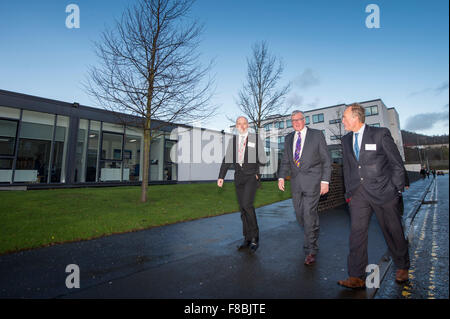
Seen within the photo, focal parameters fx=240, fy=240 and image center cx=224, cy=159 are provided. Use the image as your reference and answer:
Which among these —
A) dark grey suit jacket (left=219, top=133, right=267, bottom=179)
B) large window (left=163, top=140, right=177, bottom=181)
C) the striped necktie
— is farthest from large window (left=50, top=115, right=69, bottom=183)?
the striped necktie

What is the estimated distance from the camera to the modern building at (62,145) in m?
13.1

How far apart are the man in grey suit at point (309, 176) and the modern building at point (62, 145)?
9958 mm

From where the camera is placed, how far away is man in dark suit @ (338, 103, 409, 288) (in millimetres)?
2650

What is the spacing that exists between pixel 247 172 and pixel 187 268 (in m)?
1.79

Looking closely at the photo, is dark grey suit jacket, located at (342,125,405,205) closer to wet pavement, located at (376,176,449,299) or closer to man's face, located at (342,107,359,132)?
man's face, located at (342,107,359,132)

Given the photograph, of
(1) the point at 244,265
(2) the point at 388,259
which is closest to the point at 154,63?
(1) the point at 244,265

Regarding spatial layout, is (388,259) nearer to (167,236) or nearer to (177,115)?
(167,236)

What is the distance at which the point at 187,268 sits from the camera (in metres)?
3.09

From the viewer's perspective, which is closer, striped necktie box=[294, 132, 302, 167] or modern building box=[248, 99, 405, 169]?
striped necktie box=[294, 132, 302, 167]

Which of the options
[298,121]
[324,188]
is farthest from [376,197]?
[298,121]

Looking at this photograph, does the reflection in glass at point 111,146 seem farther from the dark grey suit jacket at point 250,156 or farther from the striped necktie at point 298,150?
the striped necktie at point 298,150

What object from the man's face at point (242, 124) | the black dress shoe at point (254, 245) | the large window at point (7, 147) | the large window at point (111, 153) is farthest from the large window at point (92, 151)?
the black dress shoe at point (254, 245)

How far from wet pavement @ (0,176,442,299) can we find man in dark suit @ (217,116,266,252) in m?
0.34
